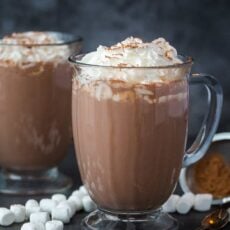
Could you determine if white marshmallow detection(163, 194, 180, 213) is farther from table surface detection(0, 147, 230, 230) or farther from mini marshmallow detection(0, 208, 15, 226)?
mini marshmallow detection(0, 208, 15, 226)

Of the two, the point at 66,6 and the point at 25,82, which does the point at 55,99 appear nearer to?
the point at 25,82

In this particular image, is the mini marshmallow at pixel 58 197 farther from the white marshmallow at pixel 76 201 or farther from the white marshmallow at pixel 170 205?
the white marshmallow at pixel 170 205

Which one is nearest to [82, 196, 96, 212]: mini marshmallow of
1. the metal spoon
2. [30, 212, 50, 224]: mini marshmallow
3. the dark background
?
[30, 212, 50, 224]: mini marshmallow

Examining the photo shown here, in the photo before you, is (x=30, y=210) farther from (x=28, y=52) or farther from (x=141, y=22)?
(x=141, y=22)

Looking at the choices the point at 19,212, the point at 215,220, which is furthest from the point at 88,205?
the point at 215,220

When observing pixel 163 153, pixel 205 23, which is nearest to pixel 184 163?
pixel 163 153

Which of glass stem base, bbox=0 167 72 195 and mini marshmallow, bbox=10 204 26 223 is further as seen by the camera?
glass stem base, bbox=0 167 72 195

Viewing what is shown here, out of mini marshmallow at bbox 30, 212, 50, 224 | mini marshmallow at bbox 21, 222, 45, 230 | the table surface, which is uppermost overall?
mini marshmallow at bbox 21, 222, 45, 230

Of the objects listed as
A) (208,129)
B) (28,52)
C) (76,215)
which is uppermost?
(28,52)
